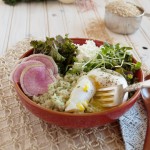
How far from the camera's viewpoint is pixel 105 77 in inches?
25.4

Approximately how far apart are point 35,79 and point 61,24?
0.66 metres

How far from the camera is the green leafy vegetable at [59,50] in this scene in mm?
724

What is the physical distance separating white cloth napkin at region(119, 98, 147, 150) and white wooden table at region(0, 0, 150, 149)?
33cm

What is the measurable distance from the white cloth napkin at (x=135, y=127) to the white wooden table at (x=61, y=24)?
33 centimetres

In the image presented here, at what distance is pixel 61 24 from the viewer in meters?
1.27

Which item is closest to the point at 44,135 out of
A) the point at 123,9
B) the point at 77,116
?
the point at 77,116

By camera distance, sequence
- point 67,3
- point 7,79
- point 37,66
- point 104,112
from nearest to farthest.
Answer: point 104,112
point 37,66
point 7,79
point 67,3

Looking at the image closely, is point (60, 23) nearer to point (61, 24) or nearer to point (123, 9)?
point (61, 24)

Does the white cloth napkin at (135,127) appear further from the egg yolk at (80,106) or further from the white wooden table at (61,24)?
the white wooden table at (61,24)

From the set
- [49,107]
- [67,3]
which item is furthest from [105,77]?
[67,3]

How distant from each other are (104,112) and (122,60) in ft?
0.73

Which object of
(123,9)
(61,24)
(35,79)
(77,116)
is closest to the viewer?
(77,116)

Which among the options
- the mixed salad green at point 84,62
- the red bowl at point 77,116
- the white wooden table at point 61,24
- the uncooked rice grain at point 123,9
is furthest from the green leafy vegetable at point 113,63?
the uncooked rice grain at point 123,9

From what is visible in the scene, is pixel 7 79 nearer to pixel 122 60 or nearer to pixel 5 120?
pixel 5 120
